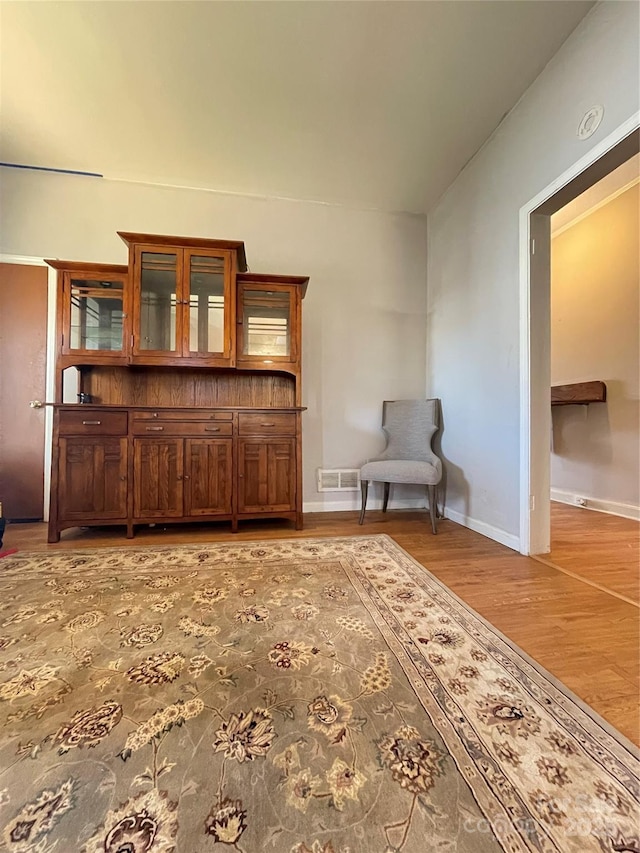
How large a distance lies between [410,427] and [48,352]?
303 centimetres

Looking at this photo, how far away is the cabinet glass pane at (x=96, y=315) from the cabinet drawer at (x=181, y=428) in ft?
1.91

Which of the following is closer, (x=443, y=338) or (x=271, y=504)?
(x=271, y=504)

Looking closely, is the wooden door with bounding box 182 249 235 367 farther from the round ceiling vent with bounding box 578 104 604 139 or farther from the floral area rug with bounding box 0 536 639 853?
the round ceiling vent with bounding box 578 104 604 139

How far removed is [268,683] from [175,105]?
3.09m

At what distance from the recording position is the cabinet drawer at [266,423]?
2.50 meters

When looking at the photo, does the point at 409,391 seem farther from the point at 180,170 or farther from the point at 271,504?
the point at 180,170

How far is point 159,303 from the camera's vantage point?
245cm

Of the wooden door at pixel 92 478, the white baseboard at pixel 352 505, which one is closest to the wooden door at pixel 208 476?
the wooden door at pixel 92 478

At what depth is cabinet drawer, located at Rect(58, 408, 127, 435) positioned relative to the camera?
227 centimetres

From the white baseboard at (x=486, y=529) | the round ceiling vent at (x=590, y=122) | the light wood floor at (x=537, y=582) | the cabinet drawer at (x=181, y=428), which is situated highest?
the round ceiling vent at (x=590, y=122)

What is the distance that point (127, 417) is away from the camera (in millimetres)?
2334

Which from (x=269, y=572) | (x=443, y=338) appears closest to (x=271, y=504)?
(x=269, y=572)

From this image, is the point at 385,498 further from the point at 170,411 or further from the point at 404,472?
the point at 170,411

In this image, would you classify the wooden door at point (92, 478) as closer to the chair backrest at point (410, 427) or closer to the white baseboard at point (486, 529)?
the chair backrest at point (410, 427)
